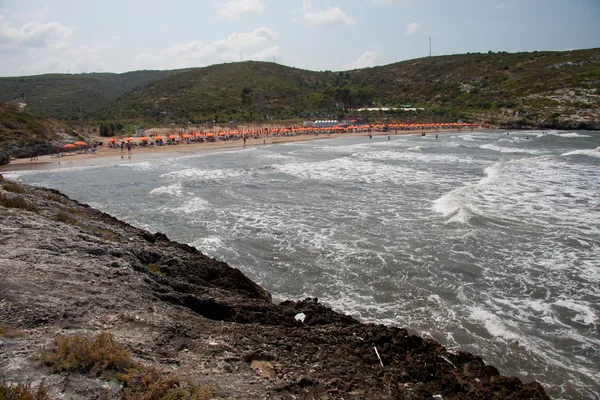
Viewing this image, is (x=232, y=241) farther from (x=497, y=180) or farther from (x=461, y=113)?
(x=461, y=113)

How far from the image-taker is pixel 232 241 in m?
14.0

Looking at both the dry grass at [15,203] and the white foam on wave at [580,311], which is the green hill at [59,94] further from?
the white foam on wave at [580,311]

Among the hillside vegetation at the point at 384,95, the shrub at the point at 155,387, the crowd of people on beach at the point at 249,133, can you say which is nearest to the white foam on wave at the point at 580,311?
the shrub at the point at 155,387

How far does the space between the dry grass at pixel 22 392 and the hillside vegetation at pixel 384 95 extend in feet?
251

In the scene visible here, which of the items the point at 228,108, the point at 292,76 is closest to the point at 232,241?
the point at 228,108

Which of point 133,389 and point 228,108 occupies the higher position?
point 228,108

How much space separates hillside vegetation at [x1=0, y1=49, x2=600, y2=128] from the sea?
58.1 m

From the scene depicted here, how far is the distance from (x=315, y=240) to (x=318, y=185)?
1063 centimetres

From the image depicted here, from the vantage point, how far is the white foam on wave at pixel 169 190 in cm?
2223

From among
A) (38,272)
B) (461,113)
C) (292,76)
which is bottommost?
(38,272)

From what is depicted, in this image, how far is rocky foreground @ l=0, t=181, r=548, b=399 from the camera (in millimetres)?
4703

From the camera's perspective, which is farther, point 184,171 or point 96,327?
point 184,171

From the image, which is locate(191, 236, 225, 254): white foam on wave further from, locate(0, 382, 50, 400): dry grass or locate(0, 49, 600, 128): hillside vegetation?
locate(0, 49, 600, 128): hillside vegetation

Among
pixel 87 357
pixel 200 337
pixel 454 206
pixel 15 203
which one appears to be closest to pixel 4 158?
pixel 15 203
